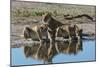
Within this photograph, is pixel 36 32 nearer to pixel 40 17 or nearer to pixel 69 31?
pixel 40 17

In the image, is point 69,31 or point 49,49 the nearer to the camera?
point 49,49

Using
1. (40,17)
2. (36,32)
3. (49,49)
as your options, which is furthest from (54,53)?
(40,17)

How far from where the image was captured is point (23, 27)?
2.22 m

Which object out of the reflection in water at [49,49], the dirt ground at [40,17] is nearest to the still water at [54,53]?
the reflection in water at [49,49]

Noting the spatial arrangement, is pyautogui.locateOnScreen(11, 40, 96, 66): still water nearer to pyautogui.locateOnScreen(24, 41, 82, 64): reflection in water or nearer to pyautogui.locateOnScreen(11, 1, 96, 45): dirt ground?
pyautogui.locateOnScreen(24, 41, 82, 64): reflection in water

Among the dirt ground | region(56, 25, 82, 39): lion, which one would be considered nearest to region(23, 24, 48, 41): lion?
the dirt ground

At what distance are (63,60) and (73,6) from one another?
64cm

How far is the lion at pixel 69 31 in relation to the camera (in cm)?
237

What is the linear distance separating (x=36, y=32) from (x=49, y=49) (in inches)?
9.5

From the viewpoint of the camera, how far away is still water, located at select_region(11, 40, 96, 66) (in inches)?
86.1

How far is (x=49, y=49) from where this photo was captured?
7.59 feet

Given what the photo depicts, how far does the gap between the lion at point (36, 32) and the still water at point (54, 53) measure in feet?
0.29

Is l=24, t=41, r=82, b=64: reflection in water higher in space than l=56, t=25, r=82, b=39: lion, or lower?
lower
